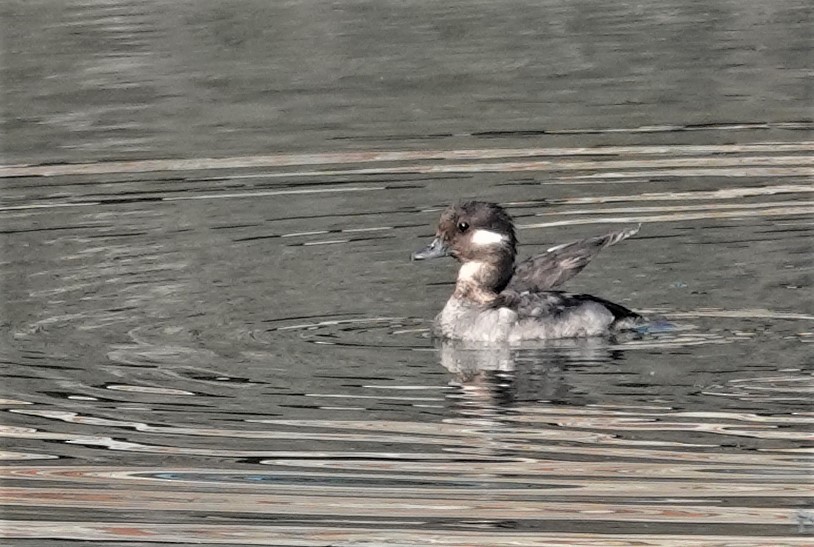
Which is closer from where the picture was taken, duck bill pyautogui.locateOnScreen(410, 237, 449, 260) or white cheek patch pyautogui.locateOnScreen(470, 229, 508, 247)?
white cheek patch pyautogui.locateOnScreen(470, 229, 508, 247)

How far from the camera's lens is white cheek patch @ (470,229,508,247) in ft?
42.0

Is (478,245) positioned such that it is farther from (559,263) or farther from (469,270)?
(559,263)

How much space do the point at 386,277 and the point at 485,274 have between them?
90cm

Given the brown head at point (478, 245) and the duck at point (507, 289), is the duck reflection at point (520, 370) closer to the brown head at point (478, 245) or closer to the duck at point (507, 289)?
the duck at point (507, 289)

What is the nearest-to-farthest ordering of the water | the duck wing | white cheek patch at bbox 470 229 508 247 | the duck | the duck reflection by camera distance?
1. the water
2. the duck reflection
3. the duck
4. the duck wing
5. white cheek patch at bbox 470 229 508 247

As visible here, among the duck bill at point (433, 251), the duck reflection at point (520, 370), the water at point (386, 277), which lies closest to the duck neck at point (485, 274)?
the duck bill at point (433, 251)

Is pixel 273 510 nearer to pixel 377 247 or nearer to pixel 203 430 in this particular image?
pixel 203 430

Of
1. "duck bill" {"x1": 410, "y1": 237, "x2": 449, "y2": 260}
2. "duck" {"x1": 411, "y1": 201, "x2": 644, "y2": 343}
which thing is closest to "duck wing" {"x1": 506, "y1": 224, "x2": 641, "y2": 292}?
"duck" {"x1": 411, "y1": 201, "x2": 644, "y2": 343}

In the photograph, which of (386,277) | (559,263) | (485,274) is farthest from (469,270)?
(386,277)

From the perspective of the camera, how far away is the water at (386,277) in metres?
8.95

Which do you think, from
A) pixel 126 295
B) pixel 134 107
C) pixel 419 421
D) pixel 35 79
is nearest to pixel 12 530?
pixel 419 421

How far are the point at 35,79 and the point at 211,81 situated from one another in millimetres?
1816

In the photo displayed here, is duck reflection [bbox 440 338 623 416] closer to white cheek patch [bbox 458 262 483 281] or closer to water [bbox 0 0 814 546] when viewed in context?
water [bbox 0 0 814 546]

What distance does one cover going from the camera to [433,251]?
1297 centimetres
